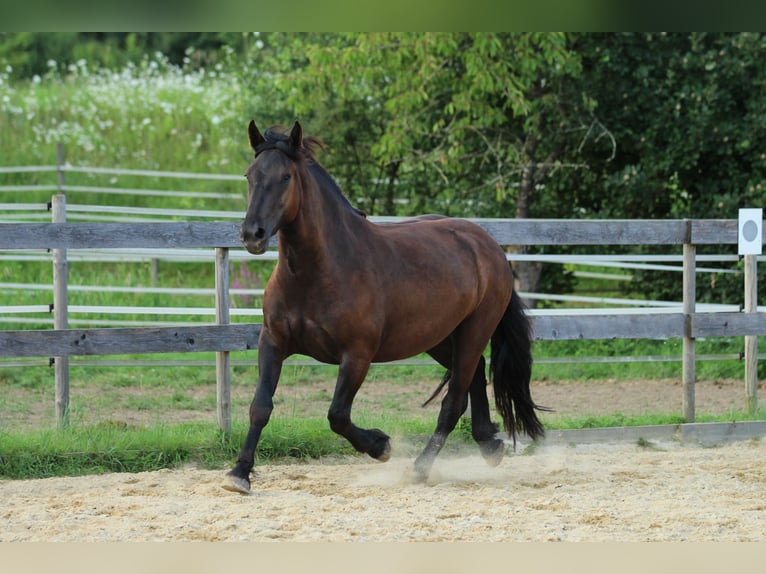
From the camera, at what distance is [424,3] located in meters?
1.02

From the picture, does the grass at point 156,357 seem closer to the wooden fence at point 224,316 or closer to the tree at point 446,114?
the wooden fence at point 224,316

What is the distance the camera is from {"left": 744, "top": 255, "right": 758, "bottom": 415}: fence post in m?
7.09

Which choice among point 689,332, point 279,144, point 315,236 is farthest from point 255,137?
point 689,332

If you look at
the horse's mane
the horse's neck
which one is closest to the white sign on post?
the horse's mane

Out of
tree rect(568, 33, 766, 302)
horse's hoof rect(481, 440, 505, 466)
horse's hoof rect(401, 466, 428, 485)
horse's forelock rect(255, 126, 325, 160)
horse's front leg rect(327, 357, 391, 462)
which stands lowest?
horse's hoof rect(401, 466, 428, 485)

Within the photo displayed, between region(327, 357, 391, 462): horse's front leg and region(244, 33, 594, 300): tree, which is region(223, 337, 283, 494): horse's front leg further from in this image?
region(244, 33, 594, 300): tree

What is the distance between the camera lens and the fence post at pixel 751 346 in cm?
709

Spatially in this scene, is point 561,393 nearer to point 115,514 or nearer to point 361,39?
point 361,39

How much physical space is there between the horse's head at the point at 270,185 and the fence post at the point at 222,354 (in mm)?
1412

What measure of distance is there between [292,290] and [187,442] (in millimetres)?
1460

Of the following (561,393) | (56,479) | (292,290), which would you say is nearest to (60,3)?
(292,290)

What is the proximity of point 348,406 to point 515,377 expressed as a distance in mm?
1275

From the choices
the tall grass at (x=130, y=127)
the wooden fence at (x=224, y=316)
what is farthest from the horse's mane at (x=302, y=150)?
the tall grass at (x=130, y=127)

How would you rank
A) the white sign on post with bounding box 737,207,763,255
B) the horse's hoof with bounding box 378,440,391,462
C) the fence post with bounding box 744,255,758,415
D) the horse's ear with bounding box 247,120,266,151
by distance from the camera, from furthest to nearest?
the fence post with bounding box 744,255,758,415
the white sign on post with bounding box 737,207,763,255
the horse's hoof with bounding box 378,440,391,462
the horse's ear with bounding box 247,120,266,151
